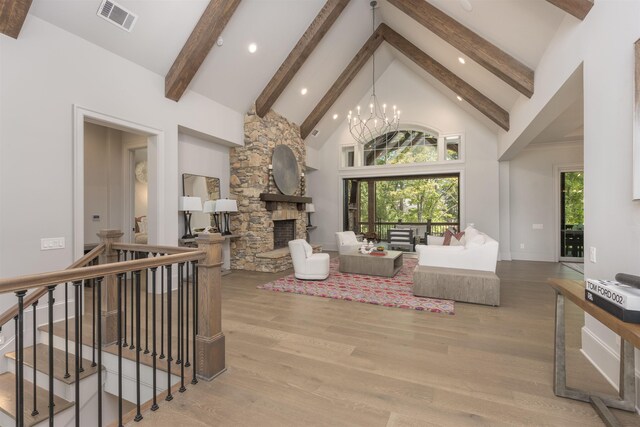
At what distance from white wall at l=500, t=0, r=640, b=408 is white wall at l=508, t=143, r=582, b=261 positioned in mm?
5535

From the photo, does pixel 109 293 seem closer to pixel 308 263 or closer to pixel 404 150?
pixel 308 263

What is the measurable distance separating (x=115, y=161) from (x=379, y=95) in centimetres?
697

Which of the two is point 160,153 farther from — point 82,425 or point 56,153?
point 82,425

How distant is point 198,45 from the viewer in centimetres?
430

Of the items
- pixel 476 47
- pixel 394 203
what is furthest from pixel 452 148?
pixel 476 47

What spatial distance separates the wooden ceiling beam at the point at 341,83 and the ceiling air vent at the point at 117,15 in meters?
4.77

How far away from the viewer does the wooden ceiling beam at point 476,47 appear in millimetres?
4059

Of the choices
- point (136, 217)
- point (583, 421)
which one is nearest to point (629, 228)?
point (583, 421)

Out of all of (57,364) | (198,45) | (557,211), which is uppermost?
(198,45)

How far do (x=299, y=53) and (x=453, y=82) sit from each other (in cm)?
322

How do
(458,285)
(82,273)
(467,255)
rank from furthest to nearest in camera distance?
1. (467,255)
2. (458,285)
3. (82,273)

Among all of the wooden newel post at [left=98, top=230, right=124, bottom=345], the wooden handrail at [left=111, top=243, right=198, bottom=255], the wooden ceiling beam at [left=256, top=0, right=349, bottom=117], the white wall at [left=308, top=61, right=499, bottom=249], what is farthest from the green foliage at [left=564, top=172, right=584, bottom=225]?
the wooden newel post at [left=98, top=230, right=124, bottom=345]

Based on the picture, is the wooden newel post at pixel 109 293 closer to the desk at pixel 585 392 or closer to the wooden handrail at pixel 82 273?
the wooden handrail at pixel 82 273

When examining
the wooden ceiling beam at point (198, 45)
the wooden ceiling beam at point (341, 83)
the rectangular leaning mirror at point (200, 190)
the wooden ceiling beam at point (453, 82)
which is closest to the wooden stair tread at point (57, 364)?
the rectangular leaning mirror at point (200, 190)
